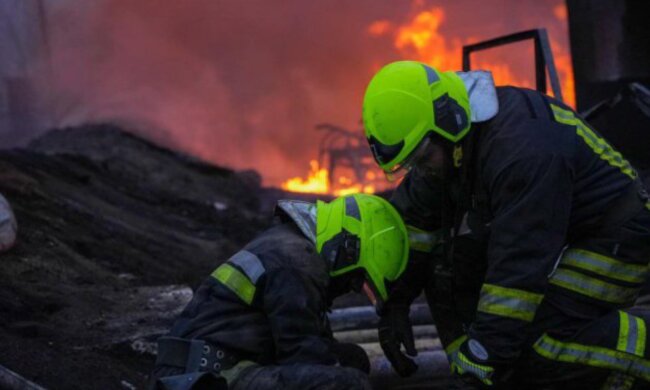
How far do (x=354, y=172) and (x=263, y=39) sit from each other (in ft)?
12.4

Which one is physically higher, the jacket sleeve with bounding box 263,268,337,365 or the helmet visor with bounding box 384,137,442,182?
the helmet visor with bounding box 384,137,442,182

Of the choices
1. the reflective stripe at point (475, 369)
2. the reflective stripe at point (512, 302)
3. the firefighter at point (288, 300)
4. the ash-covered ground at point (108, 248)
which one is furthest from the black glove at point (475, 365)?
the ash-covered ground at point (108, 248)

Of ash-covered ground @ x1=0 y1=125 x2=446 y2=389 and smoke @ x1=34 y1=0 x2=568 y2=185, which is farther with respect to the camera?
smoke @ x1=34 y1=0 x2=568 y2=185

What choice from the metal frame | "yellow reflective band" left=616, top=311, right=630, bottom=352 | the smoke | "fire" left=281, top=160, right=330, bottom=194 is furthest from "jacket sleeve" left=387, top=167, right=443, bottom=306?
"fire" left=281, top=160, right=330, bottom=194

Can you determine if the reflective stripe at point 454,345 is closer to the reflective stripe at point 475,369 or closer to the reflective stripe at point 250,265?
the reflective stripe at point 475,369

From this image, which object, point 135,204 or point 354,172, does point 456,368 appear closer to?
point 135,204

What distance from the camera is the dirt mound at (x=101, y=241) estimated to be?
4867mm

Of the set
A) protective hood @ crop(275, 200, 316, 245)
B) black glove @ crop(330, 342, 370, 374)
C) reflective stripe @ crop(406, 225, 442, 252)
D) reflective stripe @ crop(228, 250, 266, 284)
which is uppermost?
protective hood @ crop(275, 200, 316, 245)

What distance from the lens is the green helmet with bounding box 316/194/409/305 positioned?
3354 mm

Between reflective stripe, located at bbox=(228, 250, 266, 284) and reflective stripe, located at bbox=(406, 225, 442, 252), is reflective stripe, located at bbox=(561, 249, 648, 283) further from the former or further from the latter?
reflective stripe, located at bbox=(228, 250, 266, 284)

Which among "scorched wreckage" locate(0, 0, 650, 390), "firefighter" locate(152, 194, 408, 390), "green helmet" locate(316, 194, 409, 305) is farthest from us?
"green helmet" locate(316, 194, 409, 305)

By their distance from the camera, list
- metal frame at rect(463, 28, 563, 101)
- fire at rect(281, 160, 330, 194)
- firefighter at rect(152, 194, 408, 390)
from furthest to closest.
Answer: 1. fire at rect(281, 160, 330, 194)
2. metal frame at rect(463, 28, 563, 101)
3. firefighter at rect(152, 194, 408, 390)

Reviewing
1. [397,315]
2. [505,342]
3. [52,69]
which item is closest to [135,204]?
[52,69]

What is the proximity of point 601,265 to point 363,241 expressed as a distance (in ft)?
2.84
